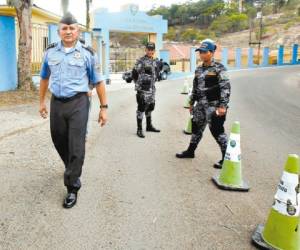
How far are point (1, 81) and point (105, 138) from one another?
7.18 metres

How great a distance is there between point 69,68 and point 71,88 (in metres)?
0.20

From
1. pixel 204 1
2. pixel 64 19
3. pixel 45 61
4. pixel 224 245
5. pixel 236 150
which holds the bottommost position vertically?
pixel 224 245

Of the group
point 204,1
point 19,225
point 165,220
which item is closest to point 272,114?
point 165,220

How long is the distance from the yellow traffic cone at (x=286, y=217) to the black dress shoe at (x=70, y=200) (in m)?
1.88

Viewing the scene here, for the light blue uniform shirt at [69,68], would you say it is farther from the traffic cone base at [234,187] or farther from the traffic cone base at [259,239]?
the traffic cone base at [259,239]

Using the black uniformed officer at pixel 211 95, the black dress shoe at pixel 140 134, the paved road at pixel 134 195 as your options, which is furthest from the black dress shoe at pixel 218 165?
the black dress shoe at pixel 140 134

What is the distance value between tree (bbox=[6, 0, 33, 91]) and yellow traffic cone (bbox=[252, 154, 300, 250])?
11667 mm

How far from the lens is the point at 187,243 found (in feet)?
11.5

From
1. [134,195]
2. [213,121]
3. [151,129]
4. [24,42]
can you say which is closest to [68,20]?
[134,195]

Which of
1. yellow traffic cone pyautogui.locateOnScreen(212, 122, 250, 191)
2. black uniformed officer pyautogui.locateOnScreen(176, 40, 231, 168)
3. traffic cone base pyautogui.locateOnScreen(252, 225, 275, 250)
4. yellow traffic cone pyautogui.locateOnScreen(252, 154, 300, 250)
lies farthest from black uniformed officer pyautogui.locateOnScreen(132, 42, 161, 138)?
yellow traffic cone pyautogui.locateOnScreen(252, 154, 300, 250)

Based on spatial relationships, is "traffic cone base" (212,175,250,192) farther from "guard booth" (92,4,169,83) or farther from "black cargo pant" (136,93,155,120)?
→ "guard booth" (92,4,169,83)

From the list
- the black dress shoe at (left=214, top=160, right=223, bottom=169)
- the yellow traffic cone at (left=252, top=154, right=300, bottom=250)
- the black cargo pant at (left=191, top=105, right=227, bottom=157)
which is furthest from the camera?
the black dress shoe at (left=214, top=160, right=223, bottom=169)

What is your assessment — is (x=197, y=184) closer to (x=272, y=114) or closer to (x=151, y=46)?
(x=151, y=46)

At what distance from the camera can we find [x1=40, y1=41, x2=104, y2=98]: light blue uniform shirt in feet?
13.3
